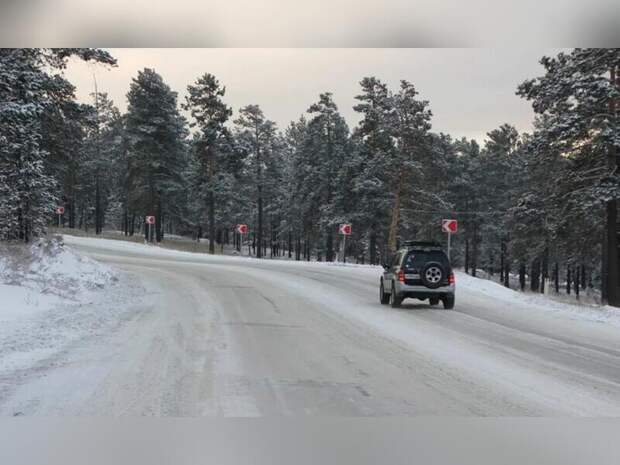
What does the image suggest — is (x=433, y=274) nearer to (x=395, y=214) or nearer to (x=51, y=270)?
(x=51, y=270)

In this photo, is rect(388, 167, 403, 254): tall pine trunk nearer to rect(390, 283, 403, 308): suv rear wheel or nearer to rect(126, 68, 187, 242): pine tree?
rect(126, 68, 187, 242): pine tree

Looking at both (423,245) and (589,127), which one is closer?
(423,245)

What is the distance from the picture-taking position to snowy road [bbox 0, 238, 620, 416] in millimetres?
6977

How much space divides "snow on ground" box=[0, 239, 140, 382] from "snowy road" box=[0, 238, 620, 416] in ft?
1.70

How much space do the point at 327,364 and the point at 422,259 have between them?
9559 mm

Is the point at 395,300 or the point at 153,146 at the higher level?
the point at 153,146

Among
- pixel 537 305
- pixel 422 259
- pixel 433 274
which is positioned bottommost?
pixel 537 305

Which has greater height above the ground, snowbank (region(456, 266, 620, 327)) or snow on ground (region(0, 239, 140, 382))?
snow on ground (region(0, 239, 140, 382))

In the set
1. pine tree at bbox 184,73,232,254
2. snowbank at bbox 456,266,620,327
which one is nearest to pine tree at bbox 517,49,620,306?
snowbank at bbox 456,266,620,327

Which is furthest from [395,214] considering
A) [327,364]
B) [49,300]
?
[327,364]

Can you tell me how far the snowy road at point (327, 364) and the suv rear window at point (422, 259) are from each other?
125 cm

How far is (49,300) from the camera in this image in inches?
585

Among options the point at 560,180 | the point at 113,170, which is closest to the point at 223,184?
the point at 113,170

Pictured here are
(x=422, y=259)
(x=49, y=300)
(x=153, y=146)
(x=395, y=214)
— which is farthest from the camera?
(x=153, y=146)
